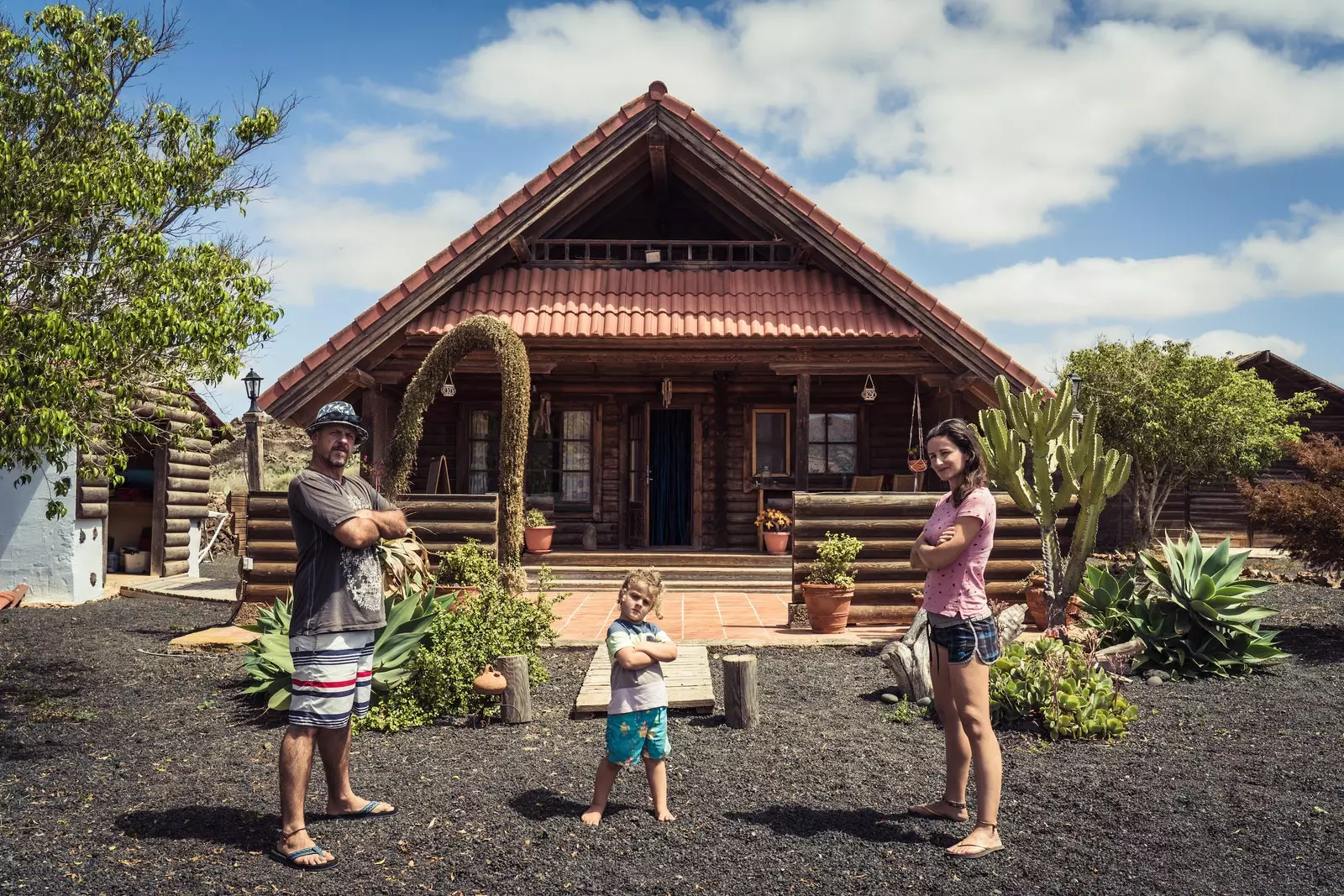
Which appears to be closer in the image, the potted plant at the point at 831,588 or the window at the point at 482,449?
the potted plant at the point at 831,588

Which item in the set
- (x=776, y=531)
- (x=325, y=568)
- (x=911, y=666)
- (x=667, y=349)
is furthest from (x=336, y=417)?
(x=776, y=531)

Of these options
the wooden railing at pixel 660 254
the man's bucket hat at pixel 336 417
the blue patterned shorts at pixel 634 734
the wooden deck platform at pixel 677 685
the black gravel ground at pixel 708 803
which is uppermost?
the wooden railing at pixel 660 254

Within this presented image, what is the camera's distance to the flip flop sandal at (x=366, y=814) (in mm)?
4086

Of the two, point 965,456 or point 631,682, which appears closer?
point 965,456

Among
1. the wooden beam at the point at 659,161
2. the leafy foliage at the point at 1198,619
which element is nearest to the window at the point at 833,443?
the wooden beam at the point at 659,161

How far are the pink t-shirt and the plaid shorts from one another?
0.05 metres

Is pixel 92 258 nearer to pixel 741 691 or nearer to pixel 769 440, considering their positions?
pixel 741 691

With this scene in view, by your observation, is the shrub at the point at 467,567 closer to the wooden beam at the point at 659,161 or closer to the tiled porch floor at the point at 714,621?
the tiled porch floor at the point at 714,621

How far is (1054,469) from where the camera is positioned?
822cm

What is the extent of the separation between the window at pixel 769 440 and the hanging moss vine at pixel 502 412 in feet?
16.8

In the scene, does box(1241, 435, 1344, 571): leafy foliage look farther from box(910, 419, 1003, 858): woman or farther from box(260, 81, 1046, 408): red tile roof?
box(910, 419, 1003, 858): woman

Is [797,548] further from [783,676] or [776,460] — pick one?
[776,460]

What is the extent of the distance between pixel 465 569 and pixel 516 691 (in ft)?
8.41

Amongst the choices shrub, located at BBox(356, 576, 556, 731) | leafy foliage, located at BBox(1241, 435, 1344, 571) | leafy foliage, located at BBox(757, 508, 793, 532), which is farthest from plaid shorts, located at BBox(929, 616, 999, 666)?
leafy foliage, located at BBox(757, 508, 793, 532)
